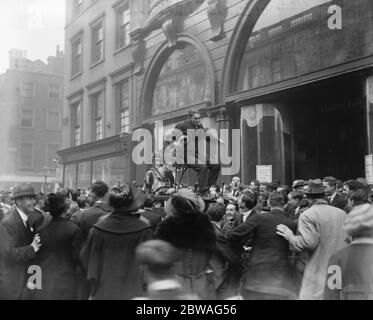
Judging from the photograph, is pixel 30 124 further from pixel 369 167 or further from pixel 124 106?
pixel 369 167

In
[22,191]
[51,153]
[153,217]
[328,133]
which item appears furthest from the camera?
[51,153]

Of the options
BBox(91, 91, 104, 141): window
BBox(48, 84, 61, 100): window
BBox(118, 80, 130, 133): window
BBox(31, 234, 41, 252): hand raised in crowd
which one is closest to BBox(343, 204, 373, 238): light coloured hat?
BBox(31, 234, 41, 252): hand raised in crowd

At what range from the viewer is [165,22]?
47.3 feet

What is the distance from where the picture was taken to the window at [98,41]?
1673 cm

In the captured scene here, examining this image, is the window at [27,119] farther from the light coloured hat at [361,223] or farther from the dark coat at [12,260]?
the light coloured hat at [361,223]

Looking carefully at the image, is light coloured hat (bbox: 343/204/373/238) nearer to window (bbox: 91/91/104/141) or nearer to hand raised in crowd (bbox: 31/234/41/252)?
hand raised in crowd (bbox: 31/234/41/252)

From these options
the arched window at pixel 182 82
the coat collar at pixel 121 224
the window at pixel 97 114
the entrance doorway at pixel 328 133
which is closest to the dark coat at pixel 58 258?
the coat collar at pixel 121 224

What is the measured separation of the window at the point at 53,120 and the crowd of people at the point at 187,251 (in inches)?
652

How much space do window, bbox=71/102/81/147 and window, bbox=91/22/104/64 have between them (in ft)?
8.19

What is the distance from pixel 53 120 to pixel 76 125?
8.22 ft

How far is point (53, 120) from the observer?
70.6 feet

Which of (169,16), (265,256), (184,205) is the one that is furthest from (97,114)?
(184,205)

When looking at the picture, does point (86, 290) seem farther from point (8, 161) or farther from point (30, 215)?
point (8, 161)

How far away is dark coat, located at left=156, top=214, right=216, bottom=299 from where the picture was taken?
12.0 ft
